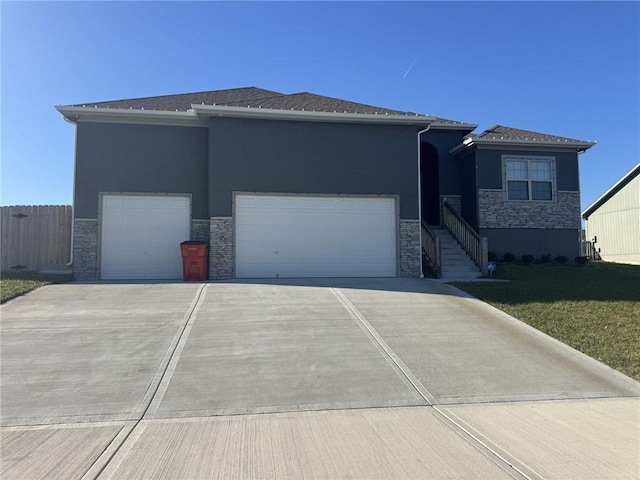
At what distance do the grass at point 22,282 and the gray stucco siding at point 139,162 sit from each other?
73.8 inches

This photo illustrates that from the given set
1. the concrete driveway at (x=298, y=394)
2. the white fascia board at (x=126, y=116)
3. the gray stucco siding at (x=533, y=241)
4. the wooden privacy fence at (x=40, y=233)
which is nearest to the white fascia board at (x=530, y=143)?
the gray stucco siding at (x=533, y=241)

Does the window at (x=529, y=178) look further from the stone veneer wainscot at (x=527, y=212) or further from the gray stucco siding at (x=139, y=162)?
the gray stucco siding at (x=139, y=162)

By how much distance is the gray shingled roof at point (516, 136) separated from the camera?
55.4 ft

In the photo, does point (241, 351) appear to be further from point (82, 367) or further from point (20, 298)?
point (20, 298)

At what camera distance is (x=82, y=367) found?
633 centimetres

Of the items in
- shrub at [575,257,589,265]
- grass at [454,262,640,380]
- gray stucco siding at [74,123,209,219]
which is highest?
gray stucco siding at [74,123,209,219]

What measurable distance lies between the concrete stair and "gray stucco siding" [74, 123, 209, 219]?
24.0 feet

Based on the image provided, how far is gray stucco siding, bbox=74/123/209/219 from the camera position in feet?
43.2

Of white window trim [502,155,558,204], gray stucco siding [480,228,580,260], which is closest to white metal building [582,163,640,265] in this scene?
gray stucco siding [480,228,580,260]

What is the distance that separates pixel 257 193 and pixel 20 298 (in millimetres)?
6207

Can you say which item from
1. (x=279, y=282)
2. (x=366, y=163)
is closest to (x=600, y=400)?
(x=279, y=282)

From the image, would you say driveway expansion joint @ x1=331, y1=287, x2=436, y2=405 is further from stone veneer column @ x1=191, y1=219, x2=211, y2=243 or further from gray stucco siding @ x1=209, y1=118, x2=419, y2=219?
stone veneer column @ x1=191, y1=219, x2=211, y2=243

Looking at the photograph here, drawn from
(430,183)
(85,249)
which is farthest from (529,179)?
(85,249)

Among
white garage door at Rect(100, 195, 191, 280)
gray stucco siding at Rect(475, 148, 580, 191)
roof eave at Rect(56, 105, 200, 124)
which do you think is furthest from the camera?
gray stucco siding at Rect(475, 148, 580, 191)
